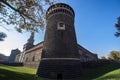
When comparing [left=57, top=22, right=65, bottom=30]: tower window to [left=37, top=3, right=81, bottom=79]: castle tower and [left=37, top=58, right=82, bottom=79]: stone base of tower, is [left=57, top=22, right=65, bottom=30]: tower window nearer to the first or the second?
[left=37, top=3, right=81, bottom=79]: castle tower

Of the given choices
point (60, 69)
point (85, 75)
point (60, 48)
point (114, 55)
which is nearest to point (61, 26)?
point (60, 48)

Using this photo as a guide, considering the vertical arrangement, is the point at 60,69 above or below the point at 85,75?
above

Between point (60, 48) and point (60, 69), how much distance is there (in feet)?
11.9

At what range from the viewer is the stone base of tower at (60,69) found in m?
18.5

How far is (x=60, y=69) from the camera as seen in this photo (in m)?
18.9

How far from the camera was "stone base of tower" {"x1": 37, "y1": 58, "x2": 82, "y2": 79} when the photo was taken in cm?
1850

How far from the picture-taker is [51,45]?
2128 centimetres

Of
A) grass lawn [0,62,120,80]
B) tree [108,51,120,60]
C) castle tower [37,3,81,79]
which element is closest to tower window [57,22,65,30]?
castle tower [37,3,81,79]

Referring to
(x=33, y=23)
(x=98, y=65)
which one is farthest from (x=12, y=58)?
(x=33, y=23)

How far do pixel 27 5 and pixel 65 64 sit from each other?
35.6 feet

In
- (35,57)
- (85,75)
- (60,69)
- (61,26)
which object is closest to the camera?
(60,69)

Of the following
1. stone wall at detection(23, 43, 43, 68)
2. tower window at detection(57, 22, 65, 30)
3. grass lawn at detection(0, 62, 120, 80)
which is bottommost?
grass lawn at detection(0, 62, 120, 80)

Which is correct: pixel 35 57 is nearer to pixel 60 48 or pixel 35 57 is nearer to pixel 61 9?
pixel 60 48

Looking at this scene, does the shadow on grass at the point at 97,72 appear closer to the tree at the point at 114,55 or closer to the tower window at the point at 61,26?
the tower window at the point at 61,26
